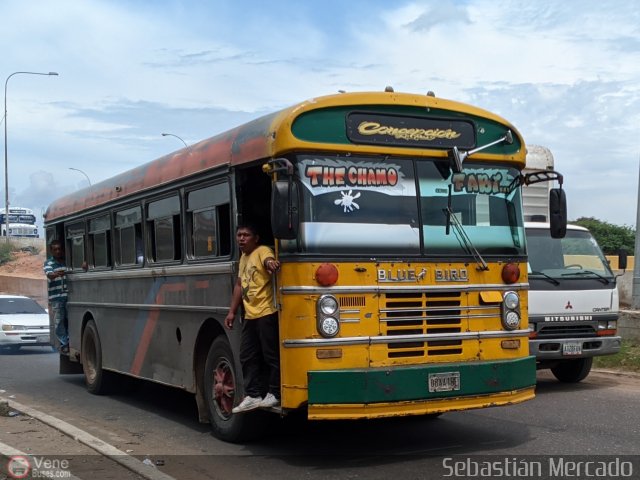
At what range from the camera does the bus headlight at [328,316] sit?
24.2 ft

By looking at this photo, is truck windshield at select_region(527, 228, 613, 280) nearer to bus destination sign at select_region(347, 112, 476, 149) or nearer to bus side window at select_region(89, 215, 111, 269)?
bus destination sign at select_region(347, 112, 476, 149)

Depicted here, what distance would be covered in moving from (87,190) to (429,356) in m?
7.30

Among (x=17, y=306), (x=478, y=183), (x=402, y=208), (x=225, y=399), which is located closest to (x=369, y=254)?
(x=402, y=208)

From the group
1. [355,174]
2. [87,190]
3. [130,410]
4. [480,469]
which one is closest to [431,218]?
[355,174]

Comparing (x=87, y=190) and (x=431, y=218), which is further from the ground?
(x=87, y=190)

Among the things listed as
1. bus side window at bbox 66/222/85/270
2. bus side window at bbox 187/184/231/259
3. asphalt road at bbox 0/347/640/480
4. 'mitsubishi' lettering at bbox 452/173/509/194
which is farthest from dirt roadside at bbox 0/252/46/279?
'mitsubishi' lettering at bbox 452/173/509/194

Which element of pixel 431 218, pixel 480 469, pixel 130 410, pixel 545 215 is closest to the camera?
pixel 480 469

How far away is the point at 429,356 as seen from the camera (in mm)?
7762

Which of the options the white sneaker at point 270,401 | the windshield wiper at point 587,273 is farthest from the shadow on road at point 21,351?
the white sneaker at point 270,401

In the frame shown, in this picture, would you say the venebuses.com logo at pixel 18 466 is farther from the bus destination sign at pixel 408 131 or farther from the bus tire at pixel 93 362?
the bus tire at pixel 93 362

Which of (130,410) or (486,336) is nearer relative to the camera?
(486,336)

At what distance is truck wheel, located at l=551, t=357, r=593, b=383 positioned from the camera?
41.7ft

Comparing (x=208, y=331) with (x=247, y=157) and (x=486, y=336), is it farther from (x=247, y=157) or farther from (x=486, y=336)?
(x=486, y=336)

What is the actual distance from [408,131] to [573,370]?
6.17m
